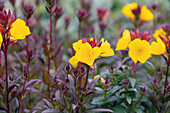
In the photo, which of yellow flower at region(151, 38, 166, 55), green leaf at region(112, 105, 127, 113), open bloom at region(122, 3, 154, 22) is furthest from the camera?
open bloom at region(122, 3, 154, 22)

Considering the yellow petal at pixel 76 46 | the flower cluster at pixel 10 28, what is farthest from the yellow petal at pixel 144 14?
the flower cluster at pixel 10 28

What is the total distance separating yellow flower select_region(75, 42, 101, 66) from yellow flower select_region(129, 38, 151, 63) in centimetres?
37

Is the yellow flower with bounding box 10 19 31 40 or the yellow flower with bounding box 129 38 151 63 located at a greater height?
the yellow flower with bounding box 10 19 31 40

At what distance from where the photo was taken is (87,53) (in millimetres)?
1252

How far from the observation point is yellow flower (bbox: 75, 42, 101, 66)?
1.23m

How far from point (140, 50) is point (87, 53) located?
0.42 meters

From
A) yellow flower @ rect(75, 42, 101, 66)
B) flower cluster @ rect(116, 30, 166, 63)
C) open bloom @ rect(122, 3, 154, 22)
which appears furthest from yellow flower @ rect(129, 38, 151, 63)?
open bloom @ rect(122, 3, 154, 22)

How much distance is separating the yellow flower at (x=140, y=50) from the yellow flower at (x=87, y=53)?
0.37 meters

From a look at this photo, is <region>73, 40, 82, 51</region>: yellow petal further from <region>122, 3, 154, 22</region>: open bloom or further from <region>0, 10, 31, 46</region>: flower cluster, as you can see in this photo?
<region>122, 3, 154, 22</region>: open bloom

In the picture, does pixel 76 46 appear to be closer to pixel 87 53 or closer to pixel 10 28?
pixel 87 53

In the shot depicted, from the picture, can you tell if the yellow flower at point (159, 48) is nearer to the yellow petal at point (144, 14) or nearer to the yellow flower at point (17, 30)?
the yellow flower at point (17, 30)

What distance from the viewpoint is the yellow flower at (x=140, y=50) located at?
146 cm

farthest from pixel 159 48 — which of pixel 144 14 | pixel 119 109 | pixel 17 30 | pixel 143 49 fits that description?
pixel 144 14

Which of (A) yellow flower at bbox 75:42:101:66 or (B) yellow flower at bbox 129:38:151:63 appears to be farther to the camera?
(B) yellow flower at bbox 129:38:151:63
